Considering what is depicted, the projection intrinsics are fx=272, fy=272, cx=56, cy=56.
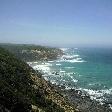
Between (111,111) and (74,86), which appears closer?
(111,111)

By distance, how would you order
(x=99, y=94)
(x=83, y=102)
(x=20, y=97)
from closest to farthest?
(x=20, y=97) < (x=83, y=102) < (x=99, y=94)

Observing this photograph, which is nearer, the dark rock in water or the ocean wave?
the dark rock in water

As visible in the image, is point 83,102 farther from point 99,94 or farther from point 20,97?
point 20,97

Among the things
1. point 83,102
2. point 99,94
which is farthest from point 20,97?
point 99,94

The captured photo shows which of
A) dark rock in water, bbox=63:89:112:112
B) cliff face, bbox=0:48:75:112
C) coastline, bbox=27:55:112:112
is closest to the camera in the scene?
cliff face, bbox=0:48:75:112

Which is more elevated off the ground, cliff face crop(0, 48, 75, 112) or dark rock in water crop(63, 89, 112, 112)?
cliff face crop(0, 48, 75, 112)

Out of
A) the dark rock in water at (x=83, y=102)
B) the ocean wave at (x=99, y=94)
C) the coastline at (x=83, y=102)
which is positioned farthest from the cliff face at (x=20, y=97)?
the ocean wave at (x=99, y=94)

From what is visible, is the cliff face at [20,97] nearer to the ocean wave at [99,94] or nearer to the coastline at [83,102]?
the coastline at [83,102]

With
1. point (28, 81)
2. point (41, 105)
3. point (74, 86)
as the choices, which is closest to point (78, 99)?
point (74, 86)

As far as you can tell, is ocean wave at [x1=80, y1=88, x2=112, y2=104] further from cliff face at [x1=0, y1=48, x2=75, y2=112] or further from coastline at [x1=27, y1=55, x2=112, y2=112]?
cliff face at [x1=0, y1=48, x2=75, y2=112]

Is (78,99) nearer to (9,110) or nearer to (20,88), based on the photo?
(20,88)

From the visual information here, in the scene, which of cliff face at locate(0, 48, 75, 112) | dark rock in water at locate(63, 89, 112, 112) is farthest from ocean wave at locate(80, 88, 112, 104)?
cliff face at locate(0, 48, 75, 112)
